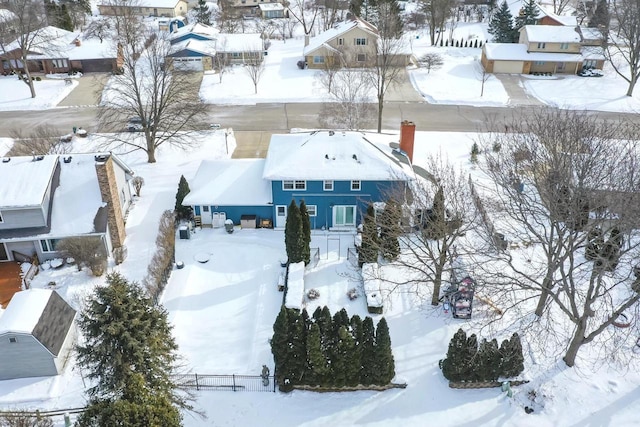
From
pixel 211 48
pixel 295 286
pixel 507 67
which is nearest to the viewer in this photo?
pixel 295 286

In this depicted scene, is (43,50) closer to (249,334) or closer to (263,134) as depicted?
(263,134)

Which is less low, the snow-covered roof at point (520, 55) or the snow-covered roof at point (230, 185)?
the snow-covered roof at point (520, 55)

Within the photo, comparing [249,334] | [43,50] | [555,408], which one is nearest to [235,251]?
[249,334]

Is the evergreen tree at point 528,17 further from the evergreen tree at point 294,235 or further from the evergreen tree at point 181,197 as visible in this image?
the evergreen tree at point 294,235

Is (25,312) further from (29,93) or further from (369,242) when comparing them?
(29,93)

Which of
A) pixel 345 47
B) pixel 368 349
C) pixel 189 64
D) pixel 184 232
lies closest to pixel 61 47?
pixel 189 64

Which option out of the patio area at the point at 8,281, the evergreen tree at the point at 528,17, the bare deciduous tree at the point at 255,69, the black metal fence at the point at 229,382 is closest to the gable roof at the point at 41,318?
the patio area at the point at 8,281
